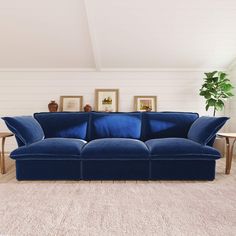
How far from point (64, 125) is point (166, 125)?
1492 millimetres

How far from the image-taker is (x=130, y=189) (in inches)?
93.2

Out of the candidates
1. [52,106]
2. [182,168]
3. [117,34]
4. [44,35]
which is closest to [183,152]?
[182,168]

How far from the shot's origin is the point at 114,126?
3.23m

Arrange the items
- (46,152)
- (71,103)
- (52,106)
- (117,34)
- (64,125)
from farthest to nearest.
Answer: (71,103) → (52,106) → (117,34) → (64,125) → (46,152)

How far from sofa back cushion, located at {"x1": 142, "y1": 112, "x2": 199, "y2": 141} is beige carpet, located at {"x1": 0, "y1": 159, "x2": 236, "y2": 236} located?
0.81 metres

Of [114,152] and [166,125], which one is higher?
[166,125]

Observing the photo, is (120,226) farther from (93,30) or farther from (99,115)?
(93,30)

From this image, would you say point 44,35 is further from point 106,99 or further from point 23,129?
point 23,129

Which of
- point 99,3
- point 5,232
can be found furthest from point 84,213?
point 99,3

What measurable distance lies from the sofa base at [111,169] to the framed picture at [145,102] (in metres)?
2.17

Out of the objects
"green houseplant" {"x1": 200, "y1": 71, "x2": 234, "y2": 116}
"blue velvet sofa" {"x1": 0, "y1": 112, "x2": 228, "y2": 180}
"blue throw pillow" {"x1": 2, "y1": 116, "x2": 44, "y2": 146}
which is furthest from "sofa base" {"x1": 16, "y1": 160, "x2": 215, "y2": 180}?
"green houseplant" {"x1": 200, "y1": 71, "x2": 234, "y2": 116}

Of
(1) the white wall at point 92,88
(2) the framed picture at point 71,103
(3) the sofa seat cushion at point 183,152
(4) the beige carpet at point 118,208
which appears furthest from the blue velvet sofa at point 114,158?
(1) the white wall at point 92,88

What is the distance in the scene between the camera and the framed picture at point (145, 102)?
4664mm

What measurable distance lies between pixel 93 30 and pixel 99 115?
4.73 feet
